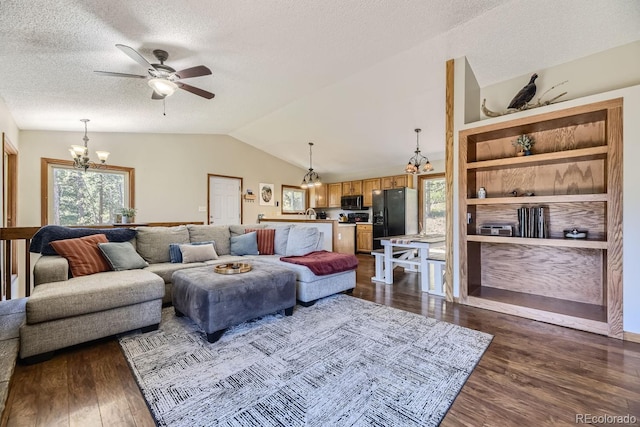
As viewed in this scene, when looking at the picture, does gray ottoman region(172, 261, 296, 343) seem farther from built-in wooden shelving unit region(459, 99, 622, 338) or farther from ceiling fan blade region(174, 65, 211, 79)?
built-in wooden shelving unit region(459, 99, 622, 338)

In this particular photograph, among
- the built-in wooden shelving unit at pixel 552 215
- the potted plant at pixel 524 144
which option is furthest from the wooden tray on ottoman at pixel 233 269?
the potted plant at pixel 524 144

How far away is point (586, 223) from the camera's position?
8.97 feet

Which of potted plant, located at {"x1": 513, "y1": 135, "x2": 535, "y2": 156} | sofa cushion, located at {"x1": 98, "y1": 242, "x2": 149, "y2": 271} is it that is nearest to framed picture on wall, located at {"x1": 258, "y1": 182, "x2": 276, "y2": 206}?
sofa cushion, located at {"x1": 98, "y1": 242, "x2": 149, "y2": 271}

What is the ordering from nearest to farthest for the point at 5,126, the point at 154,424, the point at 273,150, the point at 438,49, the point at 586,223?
the point at 154,424 < the point at 586,223 < the point at 438,49 < the point at 5,126 < the point at 273,150

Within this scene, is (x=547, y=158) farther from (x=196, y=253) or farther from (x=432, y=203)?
(x=196, y=253)

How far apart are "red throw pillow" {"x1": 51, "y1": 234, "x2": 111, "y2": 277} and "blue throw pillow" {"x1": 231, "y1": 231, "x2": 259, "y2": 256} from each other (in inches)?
59.5

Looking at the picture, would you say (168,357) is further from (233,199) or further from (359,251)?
(359,251)

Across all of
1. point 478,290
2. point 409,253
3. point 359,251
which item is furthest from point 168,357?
point 359,251

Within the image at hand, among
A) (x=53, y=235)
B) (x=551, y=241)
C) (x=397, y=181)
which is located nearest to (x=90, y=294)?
(x=53, y=235)

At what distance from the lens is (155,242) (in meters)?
3.39

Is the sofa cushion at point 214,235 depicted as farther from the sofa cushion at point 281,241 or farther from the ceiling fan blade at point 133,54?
the ceiling fan blade at point 133,54

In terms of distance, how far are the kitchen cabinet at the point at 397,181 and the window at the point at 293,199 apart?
2651 millimetres

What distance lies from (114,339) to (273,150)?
5609mm

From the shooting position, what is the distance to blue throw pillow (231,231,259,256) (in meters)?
3.94
